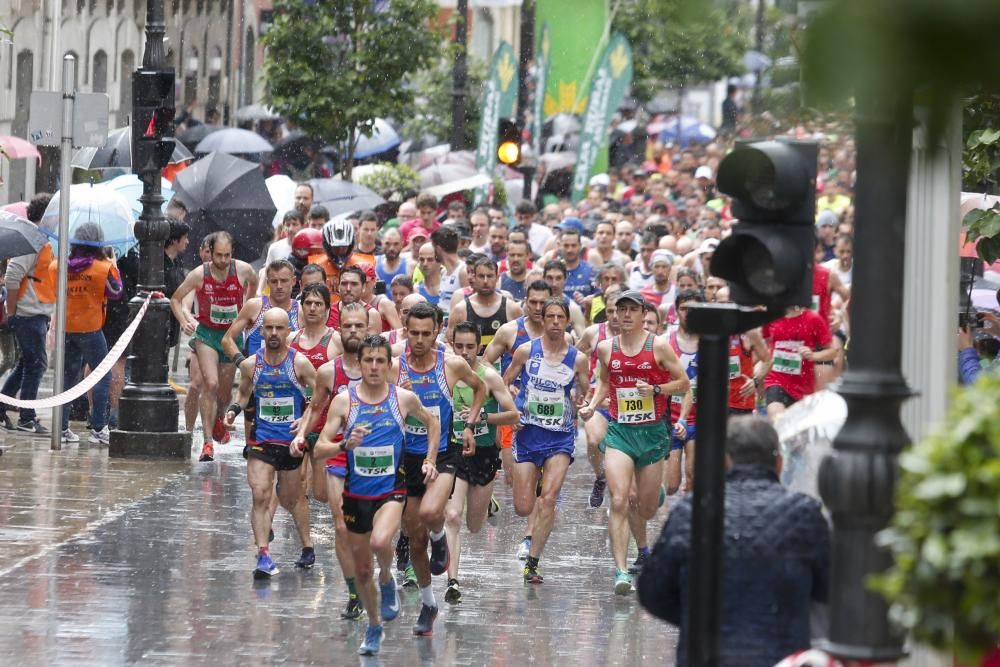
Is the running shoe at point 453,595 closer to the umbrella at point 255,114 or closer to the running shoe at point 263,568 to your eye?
the running shoe at point 263,568

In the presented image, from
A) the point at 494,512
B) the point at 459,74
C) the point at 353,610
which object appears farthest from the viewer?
the point at 459,74

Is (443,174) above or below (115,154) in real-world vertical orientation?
above

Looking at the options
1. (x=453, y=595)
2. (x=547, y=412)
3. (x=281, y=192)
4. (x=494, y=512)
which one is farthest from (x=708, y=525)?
(x=281, y=192)

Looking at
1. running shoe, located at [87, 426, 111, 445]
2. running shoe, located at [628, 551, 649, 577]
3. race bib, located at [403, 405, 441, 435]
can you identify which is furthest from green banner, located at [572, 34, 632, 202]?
race bib, located at [403, 405, 441, 435]

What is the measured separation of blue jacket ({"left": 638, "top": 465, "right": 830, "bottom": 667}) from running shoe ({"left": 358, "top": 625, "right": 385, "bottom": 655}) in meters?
3.71

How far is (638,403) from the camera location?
41.3ft

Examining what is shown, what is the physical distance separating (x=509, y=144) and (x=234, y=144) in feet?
27.4

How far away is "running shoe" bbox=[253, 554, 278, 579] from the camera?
1186 cm

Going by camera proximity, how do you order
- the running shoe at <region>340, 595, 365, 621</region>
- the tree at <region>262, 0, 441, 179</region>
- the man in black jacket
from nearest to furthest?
1. the man in black jacket
2. the running shoe at <region>340, 595, 365, 621</region>
3. the tree at <region>262, 0, 441, 179</region>

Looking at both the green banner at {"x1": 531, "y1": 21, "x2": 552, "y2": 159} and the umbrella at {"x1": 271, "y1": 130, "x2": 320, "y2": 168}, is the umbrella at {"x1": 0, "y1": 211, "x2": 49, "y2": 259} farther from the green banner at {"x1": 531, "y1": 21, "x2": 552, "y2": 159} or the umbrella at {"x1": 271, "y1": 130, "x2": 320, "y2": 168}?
the umbrella at {"x1": 271, "y1": 130, "x2": 320, "y2": 168}

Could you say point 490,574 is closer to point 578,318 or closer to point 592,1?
point 578,318

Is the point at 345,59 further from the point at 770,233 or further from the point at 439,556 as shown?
the point at 770,233

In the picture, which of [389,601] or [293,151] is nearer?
[389,601]

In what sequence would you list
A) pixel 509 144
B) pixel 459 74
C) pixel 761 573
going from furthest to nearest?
pixel 459 74 → pixel 509 144 → pixel 761 573
